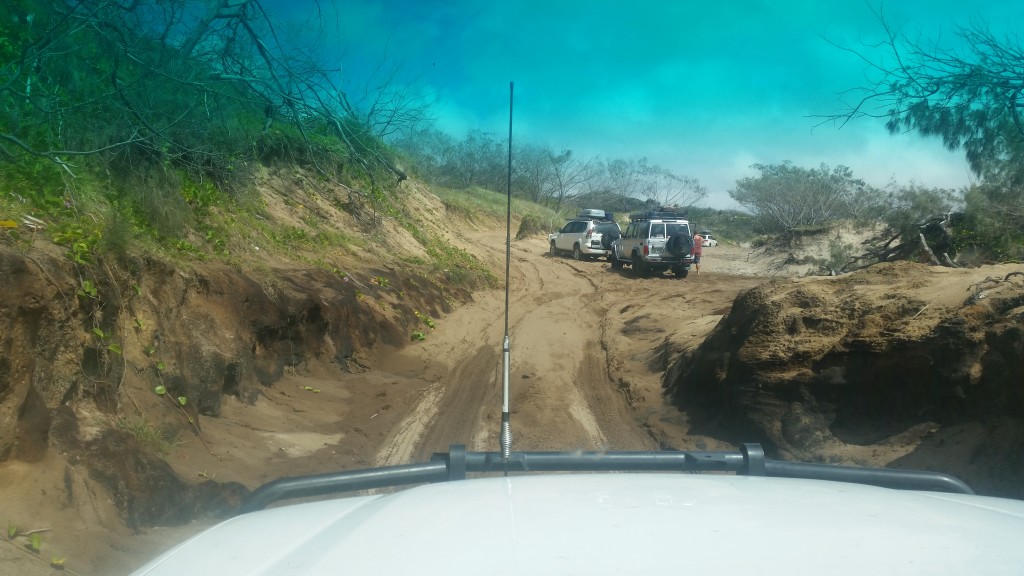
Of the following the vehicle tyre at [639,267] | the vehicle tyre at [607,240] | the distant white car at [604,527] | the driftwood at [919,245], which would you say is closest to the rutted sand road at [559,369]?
the vehicle tyre at [639,267]

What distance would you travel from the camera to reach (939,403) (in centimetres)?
735

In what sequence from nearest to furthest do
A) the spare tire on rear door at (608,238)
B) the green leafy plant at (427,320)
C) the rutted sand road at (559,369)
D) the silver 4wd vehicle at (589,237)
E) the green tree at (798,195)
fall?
the rutted sand road at (559,369) < the green leafy plant at (427,320) < the spare tire on rear door at (608,238) < the silver 4wd vehicle at (589,237) < the green tree at (798,195)

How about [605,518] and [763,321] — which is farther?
[763,321]

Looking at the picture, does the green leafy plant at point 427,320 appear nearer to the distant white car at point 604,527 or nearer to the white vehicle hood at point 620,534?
the distant white car at point 604,527

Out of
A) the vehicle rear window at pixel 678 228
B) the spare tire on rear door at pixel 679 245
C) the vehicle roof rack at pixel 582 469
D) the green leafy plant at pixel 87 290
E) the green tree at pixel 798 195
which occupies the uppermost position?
the green tree at pixel 798 195

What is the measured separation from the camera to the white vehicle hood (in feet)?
6.26

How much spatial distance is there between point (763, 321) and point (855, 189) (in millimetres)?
39366

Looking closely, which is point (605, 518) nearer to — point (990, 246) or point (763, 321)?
point (763, 321)

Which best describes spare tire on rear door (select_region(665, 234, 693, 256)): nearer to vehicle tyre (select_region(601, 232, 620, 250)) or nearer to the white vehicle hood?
vehicle tyre (select_region(601, 232, 620, 250))

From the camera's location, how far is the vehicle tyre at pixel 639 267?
26.3 m

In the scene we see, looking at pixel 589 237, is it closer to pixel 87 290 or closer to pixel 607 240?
pixel 607 240

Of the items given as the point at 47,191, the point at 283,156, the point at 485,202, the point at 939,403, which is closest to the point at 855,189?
the point at 485,202

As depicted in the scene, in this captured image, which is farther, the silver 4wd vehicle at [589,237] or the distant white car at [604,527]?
the silver 4wd vehicle at [589,237]

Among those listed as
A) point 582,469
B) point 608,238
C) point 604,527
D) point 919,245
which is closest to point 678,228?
point 608,238
